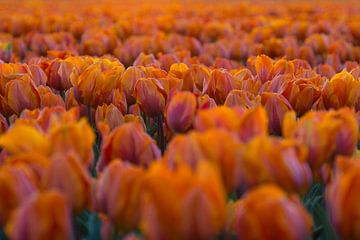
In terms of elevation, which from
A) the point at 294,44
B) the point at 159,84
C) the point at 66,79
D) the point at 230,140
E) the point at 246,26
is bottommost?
the point at 246,26

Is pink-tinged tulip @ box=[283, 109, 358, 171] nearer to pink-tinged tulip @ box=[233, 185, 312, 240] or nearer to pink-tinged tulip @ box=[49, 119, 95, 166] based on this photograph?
pink-tinged tulip @ box=[233, 185, 312, 240]

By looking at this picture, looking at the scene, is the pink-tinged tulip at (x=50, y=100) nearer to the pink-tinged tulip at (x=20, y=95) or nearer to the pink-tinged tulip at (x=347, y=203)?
the pink-tinged tulip at (x=20, y=95)

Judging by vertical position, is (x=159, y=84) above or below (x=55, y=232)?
below

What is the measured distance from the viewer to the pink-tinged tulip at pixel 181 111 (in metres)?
1.72

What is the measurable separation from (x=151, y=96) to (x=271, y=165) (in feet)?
3.30

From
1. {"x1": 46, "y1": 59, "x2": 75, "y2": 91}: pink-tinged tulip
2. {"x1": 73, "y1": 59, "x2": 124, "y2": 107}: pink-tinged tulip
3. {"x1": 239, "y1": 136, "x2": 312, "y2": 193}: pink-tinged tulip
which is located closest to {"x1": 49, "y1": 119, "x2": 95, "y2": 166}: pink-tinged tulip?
{"x1": 239, "y1": 136, "x2": 312, "y2": 193}: pink-tinged tulip

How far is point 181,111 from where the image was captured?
175cm

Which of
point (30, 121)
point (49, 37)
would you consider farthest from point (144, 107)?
point (49, 37)

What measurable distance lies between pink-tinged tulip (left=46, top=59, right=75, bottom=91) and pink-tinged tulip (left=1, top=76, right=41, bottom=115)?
433mm

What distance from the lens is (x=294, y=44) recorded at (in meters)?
4.45

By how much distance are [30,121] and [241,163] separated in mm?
646

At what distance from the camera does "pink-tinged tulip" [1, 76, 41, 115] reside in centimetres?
219

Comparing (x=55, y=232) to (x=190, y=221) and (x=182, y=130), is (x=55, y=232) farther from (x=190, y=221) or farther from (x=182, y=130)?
(x=182, y=130)

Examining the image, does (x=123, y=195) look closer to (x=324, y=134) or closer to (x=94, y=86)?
(x=324, y=134)
